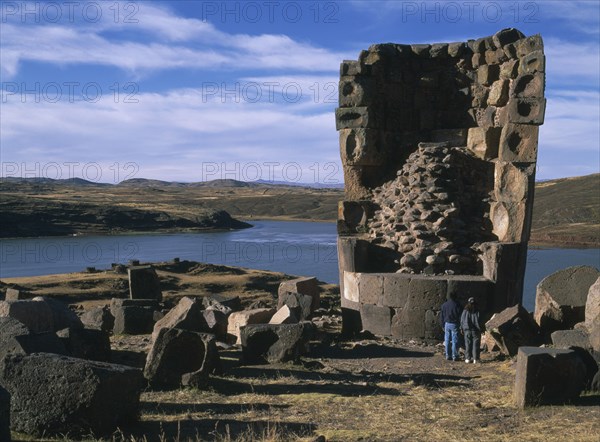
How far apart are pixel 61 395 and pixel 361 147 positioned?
918cm

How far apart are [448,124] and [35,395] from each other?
1090 cm

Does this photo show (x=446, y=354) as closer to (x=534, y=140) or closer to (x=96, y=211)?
(x=534, y=140)

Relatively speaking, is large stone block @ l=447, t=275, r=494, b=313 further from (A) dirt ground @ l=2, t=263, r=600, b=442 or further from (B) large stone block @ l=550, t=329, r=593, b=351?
(B) large stone block @ l=550, t=329, r=593, b=351

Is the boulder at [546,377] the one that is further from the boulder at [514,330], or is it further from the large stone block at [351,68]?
the large stone block at [351,68]

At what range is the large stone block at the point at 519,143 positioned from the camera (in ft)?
40.7

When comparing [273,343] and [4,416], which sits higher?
[4,416]

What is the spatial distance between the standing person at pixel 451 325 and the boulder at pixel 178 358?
3.45 metres

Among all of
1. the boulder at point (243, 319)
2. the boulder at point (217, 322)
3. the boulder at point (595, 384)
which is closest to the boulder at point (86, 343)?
the boulder at point (217, 322)

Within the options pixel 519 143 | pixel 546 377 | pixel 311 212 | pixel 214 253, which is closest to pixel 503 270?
pixel 519 143

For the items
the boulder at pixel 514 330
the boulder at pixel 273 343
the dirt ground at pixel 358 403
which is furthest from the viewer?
the boulder at pixel 514 330

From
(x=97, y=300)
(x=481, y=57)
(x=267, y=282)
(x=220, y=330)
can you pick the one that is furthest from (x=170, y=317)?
(x=267, y=282)

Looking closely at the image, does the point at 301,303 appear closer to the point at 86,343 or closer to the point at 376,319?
the point at 376,319

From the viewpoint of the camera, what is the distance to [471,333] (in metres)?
Result: 9.63

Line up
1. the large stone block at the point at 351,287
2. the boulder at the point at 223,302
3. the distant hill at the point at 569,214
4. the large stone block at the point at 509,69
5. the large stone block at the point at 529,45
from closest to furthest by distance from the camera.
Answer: the large stone block at the point at 351,287 < the large stone block at the point at 529,45 < the large stone block at the point at 509,69 < the boulder at the point at 223,302 < the distant hill at the point at 569,214
